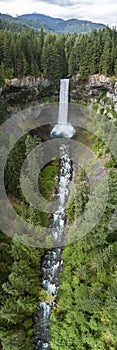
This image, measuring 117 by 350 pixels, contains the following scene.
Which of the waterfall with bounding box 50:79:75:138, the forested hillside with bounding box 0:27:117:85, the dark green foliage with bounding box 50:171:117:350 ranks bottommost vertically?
the dark green foliage with bounding box 50:171:117:350

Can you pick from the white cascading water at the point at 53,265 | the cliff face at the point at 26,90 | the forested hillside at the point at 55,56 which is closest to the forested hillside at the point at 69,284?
the white cascading water at the point at 53,265

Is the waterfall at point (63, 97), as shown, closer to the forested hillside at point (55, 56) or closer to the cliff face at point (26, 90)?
the forested hillside at point (55, 56)

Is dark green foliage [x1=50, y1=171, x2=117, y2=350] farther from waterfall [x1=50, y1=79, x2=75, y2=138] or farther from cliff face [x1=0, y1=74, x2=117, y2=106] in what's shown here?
cliff face [x1=0, y1=74, x2=117, y2=106]

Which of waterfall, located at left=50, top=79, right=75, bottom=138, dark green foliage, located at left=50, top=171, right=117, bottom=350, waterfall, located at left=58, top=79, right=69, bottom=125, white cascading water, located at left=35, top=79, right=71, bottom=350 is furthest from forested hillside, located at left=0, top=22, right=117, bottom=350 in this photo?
waterfall, located at left=58, top=79, right=69, bottom=125

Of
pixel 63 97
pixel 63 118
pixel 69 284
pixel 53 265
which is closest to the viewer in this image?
pixel 69 284

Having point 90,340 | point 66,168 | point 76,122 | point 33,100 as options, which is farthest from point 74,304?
point 33,100

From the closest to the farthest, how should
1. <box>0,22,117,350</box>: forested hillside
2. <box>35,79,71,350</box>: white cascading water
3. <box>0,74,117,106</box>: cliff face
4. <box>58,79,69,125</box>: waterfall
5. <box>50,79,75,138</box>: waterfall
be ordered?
<box>0,22,117,350</box>: forested hillside → <box>35,79,71,350</box>: white cascading water → <box>50,79,75,138</box>: waterfall → <box>0,74,117,106</box>: cliff face → <box>58,79,69,125</box>: waterfall

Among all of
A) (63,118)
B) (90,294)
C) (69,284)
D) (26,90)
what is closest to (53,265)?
(69,284)

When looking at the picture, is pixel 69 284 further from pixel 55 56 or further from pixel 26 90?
pixel 55 56
